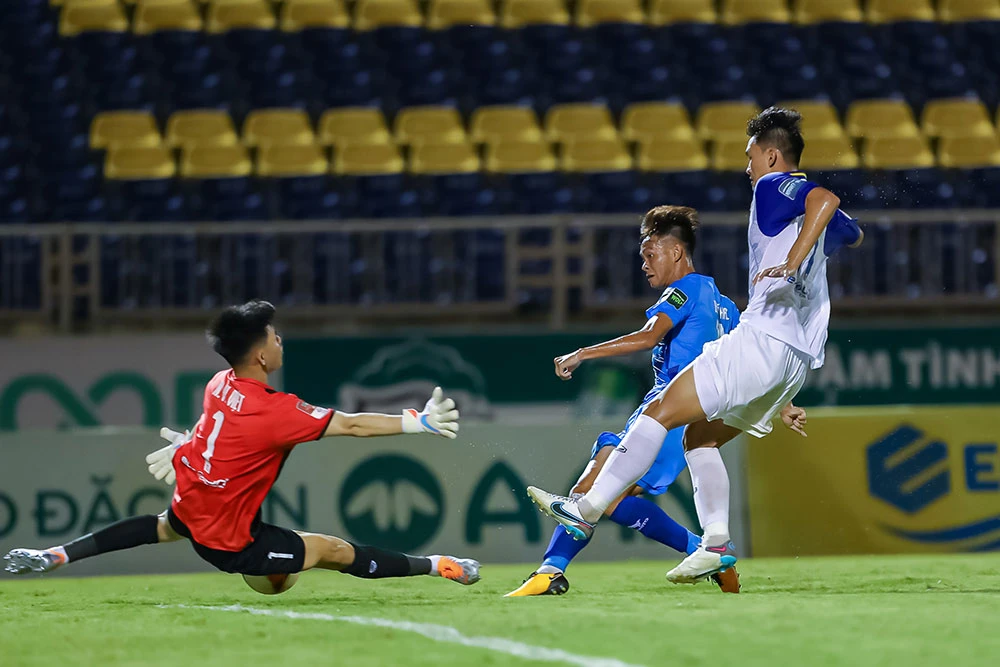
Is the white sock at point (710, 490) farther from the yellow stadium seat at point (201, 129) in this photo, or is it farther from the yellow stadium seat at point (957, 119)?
the yellow stadium seat at point (957, 119)

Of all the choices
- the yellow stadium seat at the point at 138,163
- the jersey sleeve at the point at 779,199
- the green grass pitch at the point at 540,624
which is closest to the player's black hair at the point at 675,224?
the jersey sleeve at the point at 779,199

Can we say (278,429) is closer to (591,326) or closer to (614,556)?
(614,556)

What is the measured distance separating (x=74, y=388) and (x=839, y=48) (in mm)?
8975

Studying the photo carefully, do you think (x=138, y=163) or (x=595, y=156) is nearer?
(x=138, y=163)

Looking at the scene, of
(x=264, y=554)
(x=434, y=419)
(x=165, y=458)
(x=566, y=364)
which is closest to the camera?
(x=434, y=419)

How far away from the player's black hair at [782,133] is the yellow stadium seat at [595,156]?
25.5 ft

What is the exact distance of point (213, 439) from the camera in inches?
243

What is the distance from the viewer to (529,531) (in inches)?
395

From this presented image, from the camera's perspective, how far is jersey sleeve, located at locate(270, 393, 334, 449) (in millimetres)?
6086

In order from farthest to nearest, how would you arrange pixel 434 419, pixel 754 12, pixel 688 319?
pixel 754 12 < pixel 688 319 < pixel 434 419

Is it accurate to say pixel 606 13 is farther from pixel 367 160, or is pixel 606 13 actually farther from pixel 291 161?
pixel 291 161

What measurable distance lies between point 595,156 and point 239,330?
27.9 feet

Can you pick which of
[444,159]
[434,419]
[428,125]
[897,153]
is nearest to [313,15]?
[428,125]

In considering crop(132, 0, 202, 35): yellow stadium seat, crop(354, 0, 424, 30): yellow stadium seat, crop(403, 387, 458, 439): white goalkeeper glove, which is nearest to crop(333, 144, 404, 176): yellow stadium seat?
crop(354, 0, 424, 30): yellow stadium seat
